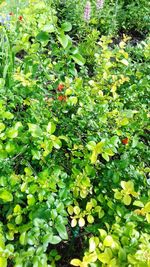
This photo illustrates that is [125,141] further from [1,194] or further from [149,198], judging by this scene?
[1,194]

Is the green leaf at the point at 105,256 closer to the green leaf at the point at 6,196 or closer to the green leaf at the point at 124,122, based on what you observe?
the green leaf at the point at 6,196

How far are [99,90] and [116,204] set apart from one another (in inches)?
25.5

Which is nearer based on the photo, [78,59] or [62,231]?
[62,231]

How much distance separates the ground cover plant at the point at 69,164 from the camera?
41.8 inches

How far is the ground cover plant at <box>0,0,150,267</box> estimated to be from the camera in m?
A: 1.06

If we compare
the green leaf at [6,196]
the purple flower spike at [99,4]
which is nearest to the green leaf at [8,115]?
the green leaf at [6,196]

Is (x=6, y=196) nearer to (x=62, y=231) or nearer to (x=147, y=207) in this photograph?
(x=62, y=231)

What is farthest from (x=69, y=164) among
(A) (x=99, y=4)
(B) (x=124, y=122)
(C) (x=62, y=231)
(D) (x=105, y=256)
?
(A) (x=99, y=4)

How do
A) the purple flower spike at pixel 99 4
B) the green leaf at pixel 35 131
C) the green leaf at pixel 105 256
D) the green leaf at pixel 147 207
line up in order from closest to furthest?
1. the green leaf at pixel 105 256
2. the green leaf at pixel 147 207
3. the green leaf at pixel 35 131
4. the purple flower spike at pixel 99 4

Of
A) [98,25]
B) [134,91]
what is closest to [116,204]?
[134,91]

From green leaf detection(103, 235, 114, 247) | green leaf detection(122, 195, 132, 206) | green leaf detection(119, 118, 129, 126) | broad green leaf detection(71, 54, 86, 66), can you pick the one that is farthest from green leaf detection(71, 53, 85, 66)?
green leaf detection(103, 235, 114, 247)

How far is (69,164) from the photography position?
4.83 ft

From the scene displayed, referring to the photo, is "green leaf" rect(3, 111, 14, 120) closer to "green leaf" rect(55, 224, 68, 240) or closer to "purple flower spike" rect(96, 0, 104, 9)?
"green leaf" rect(55, 224, 68, 240)

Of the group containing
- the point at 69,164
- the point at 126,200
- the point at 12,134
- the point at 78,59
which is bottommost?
the point at 69,164
